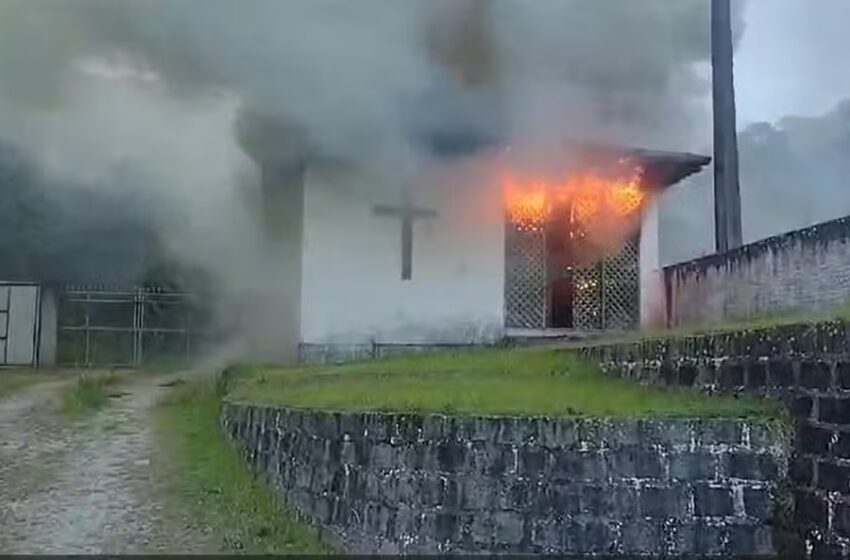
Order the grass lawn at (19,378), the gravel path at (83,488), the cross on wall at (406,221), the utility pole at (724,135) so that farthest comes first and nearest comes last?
the utility pole at (724,135), the cross on wall at (406,221), the grass lawn at (19,378), the gravel path at (83,488)

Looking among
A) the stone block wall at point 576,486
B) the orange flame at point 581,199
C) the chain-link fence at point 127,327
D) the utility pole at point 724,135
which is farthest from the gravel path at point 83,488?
the utility pole at point 724,135

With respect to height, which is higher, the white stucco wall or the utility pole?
the utility pole

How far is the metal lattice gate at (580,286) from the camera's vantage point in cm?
1170

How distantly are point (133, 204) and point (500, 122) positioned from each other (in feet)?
39.4

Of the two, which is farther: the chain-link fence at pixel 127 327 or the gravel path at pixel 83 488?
the chain-link fence at pixel 127 327

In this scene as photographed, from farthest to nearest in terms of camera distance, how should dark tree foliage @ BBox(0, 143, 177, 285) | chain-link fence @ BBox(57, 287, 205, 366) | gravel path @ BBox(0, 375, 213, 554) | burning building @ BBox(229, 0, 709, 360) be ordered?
1. dark tree foliage @ BBox(0, 143, 177, 285)
2. chain-link fence @ BBox(57, 287, 205, 366)
3. burning building @ BBox(229, 0, 709, 360)
4. gravel path @ BBox(0, 375, 213, 554)

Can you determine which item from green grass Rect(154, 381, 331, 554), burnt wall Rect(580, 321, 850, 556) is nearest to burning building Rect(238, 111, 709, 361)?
green grass Rect(154, 381, 331, 554)

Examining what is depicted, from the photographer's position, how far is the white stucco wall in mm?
10891

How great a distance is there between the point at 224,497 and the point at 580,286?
696cm

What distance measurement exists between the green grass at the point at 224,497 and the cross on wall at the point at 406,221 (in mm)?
3412

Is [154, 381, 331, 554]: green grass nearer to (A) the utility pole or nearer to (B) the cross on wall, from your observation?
(B) the cross on wall

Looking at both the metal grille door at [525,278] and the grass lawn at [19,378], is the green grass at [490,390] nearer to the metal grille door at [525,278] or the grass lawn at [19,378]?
the metal grille door at [525,278]

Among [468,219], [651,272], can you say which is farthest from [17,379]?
[651,272]

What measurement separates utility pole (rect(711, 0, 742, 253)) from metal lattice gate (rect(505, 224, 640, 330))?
1466 millimetres
